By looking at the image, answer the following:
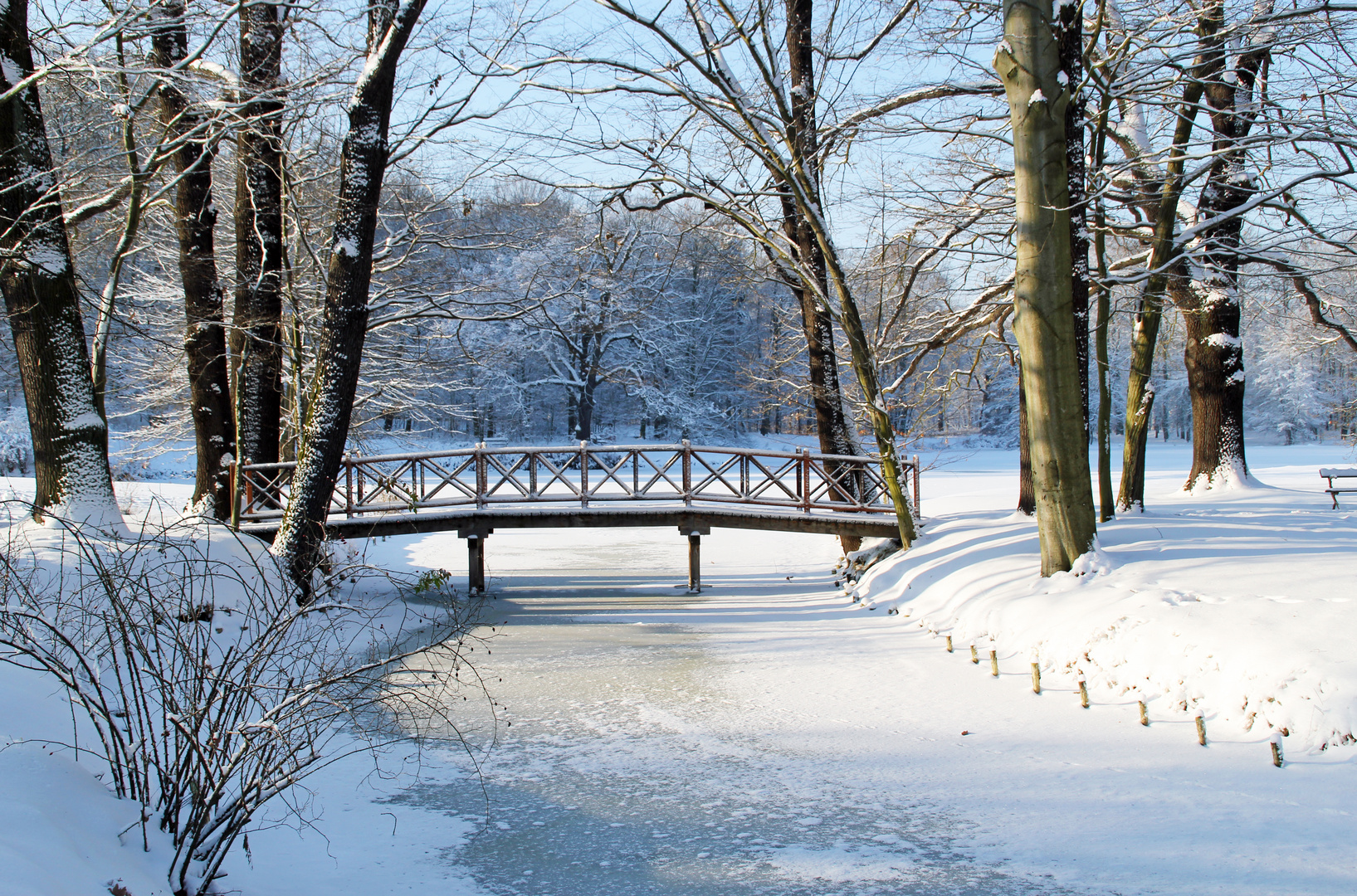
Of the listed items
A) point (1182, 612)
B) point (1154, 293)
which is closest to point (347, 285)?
point (1182, 612)

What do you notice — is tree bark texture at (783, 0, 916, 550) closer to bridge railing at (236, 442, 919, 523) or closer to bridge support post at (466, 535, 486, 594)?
bridge railing at (236, 442, 919, 523)

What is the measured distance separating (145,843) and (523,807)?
2047mm

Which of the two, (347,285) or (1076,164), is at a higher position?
(1076,164)

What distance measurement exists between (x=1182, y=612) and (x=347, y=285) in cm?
875

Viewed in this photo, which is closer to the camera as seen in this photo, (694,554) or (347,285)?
(347,285)

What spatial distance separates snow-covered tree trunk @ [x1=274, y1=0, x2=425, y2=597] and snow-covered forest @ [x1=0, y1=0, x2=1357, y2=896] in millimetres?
49

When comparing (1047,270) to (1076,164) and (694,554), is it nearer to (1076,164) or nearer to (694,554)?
(1076,164)

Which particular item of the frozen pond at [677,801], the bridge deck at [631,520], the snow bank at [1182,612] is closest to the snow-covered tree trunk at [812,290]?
the bridge deck at [631,520]

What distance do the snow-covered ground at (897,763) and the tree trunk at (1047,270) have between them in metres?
0.83

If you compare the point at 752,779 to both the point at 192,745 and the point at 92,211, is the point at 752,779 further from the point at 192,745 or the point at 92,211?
the point at 92,211

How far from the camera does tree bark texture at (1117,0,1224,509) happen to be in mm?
11078

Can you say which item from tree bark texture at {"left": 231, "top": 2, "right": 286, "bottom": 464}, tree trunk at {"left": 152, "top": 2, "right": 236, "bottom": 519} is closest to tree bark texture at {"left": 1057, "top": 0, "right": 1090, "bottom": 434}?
tree bark texture at {"left": 231, "top": 2, "right": 286, "bottom": 464}

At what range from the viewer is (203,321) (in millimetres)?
12086

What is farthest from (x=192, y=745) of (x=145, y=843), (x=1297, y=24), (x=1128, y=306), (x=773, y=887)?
(x=1128, y=306)
